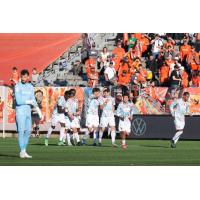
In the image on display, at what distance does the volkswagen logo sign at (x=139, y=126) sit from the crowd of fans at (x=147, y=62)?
293cm

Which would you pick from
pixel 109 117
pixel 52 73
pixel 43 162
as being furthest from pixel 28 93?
pixel 52 73

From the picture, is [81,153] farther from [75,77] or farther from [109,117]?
[75,77]

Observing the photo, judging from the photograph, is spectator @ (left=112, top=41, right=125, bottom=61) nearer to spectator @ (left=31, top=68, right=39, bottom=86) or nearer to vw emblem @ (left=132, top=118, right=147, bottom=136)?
spectator @ (left=31, top=68, right=39, bottom=86)

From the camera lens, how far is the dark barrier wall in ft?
121

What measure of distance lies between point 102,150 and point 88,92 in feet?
39.9

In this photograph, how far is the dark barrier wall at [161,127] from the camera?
1451 inches

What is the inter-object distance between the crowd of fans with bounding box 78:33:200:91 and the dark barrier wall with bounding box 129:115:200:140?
9.80 feet

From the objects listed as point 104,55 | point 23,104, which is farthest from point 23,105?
point 104,55

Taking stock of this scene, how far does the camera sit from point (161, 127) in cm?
3706

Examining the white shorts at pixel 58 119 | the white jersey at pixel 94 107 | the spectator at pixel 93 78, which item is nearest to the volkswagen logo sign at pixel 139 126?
the white jersey at pixel 94 107

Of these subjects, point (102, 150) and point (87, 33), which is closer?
point (102, 150)

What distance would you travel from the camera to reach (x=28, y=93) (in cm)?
2284

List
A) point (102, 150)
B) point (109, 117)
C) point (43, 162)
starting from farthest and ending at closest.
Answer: point (109, 117) → point (102, 150) → point (43, 162)

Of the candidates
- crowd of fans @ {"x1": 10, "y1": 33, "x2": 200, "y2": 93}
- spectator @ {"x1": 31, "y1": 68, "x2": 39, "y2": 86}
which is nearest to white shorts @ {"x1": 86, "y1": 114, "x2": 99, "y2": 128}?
crowd of fans @ {"x1": 10, "y1": 33, "x2": 200, "y2": 93}
